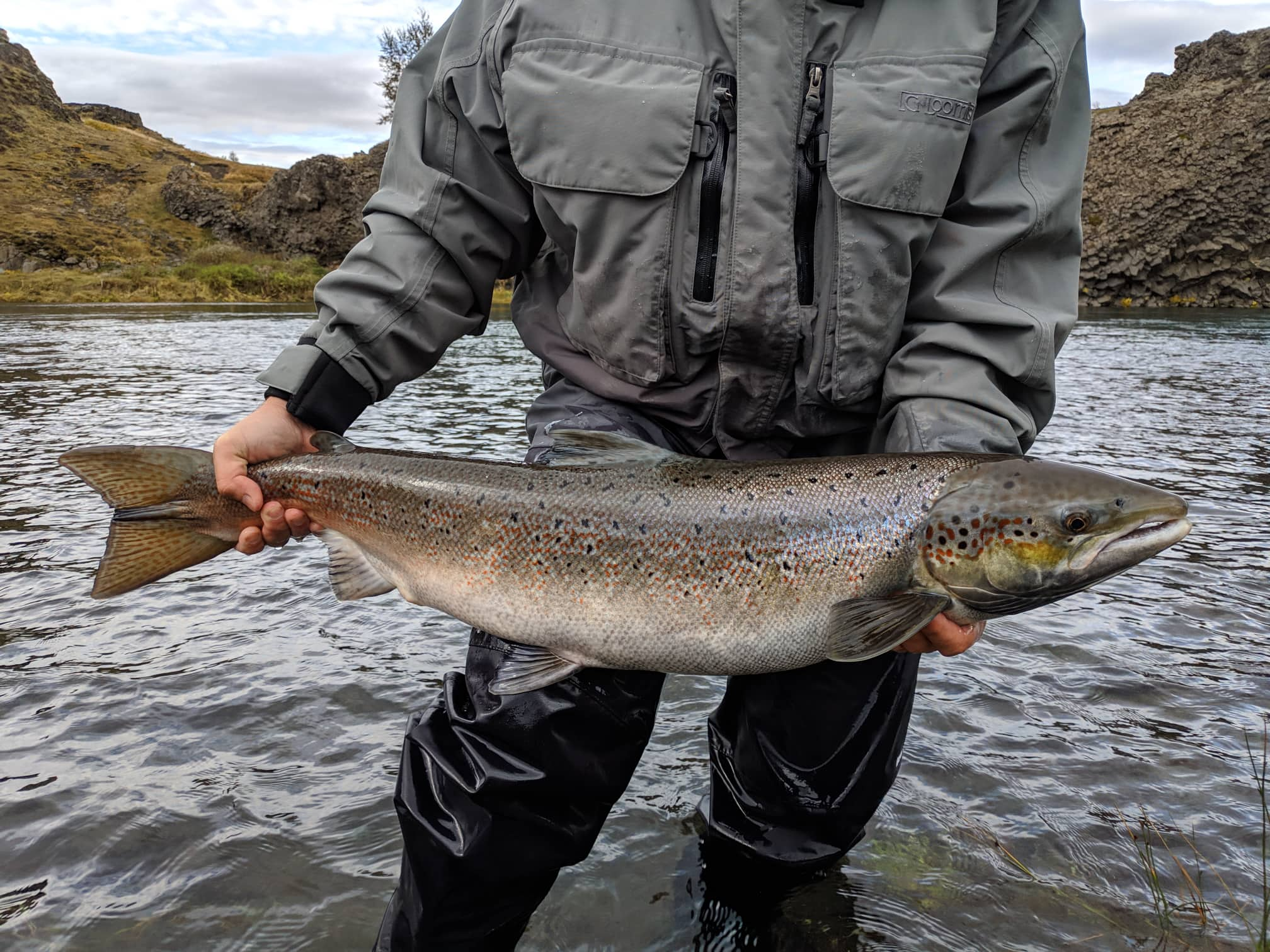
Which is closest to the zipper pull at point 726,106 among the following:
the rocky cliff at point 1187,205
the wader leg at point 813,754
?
the wader leg at point 813,754

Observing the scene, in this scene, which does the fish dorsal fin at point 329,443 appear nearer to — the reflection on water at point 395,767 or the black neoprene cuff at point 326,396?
the black neoprene cuff at point 326,396

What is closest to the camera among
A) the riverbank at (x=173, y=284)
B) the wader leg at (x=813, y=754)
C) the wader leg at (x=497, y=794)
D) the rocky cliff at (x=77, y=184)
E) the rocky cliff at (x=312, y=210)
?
the wader leg at (x=497, y=794)

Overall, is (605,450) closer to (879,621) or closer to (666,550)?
(666,550)

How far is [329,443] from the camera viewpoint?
238 centimetres

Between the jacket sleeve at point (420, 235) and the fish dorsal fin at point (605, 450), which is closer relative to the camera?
the fish dorsal fin at point (605, 450)

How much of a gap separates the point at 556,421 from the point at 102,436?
24.1ft

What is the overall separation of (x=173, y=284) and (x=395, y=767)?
111 feet

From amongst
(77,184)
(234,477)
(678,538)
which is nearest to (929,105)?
(678,538)

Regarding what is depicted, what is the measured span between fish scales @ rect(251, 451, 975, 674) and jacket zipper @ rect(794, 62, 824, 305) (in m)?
0.44

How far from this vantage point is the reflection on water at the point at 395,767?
2473mm

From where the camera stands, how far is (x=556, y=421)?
2.36m

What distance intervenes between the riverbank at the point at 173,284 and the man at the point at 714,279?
3097 centimetres

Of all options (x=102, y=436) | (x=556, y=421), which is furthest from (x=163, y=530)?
(x=102, y=436)

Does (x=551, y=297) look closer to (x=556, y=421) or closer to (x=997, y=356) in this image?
(x=556, y=421)
